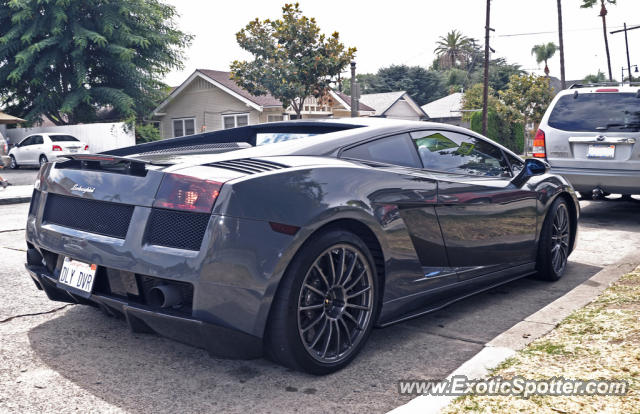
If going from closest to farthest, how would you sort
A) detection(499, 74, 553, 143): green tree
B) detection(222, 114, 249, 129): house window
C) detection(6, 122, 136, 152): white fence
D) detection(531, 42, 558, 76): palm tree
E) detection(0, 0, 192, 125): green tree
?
detection(0, 0, 192, 125): green tree → detection(6, 122, 136, 152): white fence → detection(222, 114, 249, 129): house window → detection(499, 74, 553, 143): green tree → detection(531, 42, 558, 76): palm tree

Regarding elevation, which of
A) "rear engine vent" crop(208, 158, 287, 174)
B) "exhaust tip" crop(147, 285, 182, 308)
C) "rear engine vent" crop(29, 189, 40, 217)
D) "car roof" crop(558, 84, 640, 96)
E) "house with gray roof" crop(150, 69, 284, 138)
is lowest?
"exhaust tip" crop(147, 285, 182, 308)

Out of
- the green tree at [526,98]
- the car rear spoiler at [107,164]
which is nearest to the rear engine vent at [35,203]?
the car rear spoiler at [107,164]

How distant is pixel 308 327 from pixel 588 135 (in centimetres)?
667

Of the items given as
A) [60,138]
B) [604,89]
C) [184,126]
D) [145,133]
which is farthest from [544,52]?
[604,89]

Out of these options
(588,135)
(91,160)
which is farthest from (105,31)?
(91,160)

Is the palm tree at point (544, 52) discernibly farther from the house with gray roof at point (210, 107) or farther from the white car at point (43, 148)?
the white car at point (43, 148)

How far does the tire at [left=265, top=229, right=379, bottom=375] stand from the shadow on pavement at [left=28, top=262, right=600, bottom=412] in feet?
0.49

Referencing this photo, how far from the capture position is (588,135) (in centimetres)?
840

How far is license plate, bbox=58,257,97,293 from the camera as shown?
3.22 meters

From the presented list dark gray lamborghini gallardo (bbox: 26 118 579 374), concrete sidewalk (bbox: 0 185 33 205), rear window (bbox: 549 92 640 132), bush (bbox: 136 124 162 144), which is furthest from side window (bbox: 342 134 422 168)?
bush (bbox: 136 124 162 144)

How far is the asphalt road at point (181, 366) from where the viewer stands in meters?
2.92

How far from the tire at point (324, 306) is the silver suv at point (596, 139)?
6.07 meters

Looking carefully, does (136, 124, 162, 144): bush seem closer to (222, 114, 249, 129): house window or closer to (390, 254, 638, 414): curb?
(222, 114, 249, 129): house window

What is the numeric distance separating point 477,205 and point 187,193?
7.18ft
